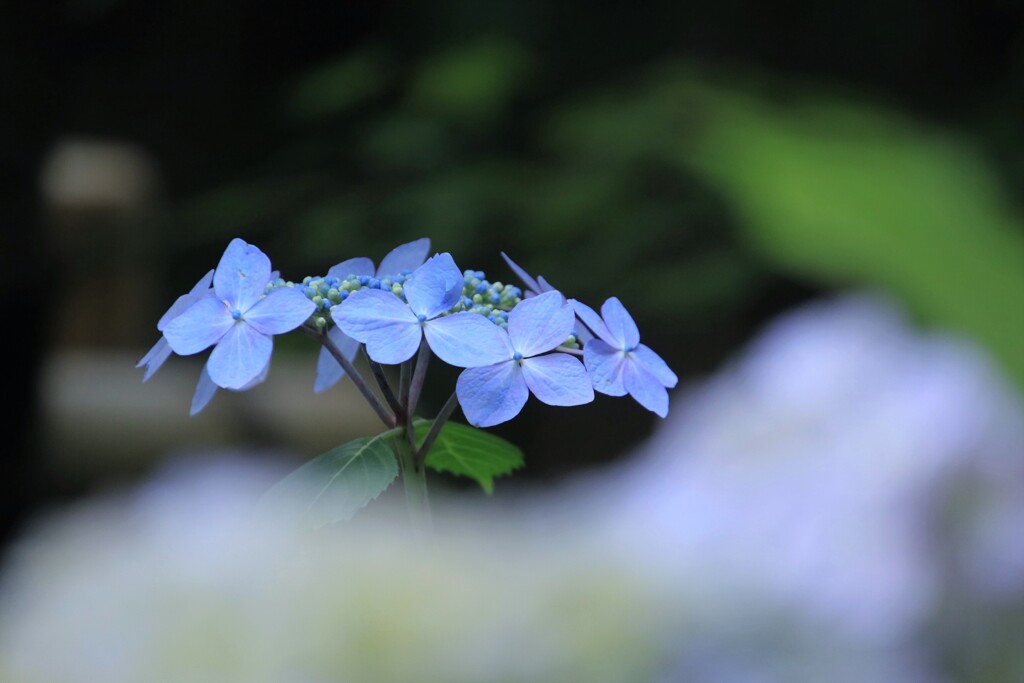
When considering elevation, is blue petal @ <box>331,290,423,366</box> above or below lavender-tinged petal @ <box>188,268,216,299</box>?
below

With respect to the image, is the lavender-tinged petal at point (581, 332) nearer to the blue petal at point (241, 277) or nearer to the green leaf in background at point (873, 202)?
the blue petal at point (241, 277)

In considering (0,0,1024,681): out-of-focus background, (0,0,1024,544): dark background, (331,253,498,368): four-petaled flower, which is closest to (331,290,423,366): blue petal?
(331,253,498,368): four-petaled flower

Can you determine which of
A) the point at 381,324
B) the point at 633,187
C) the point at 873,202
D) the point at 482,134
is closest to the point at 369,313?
the point at 381,324

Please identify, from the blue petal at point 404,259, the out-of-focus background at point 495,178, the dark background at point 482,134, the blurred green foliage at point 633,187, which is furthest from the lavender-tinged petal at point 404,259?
the dark background at point 482,134

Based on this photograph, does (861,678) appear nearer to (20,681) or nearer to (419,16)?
(20,681)

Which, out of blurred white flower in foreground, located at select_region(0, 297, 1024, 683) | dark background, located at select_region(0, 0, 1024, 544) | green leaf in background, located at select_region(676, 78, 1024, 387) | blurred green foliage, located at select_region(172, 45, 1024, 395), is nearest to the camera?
blurred white flower in foreground, located at select_region(0, 297, 1024, 683)

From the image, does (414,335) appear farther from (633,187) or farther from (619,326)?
(633,187)

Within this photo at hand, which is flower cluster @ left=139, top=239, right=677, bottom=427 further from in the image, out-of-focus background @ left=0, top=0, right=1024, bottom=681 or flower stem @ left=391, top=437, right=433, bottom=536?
out-of-focus background @ left=0, top=0, right=1024, bottom=681
